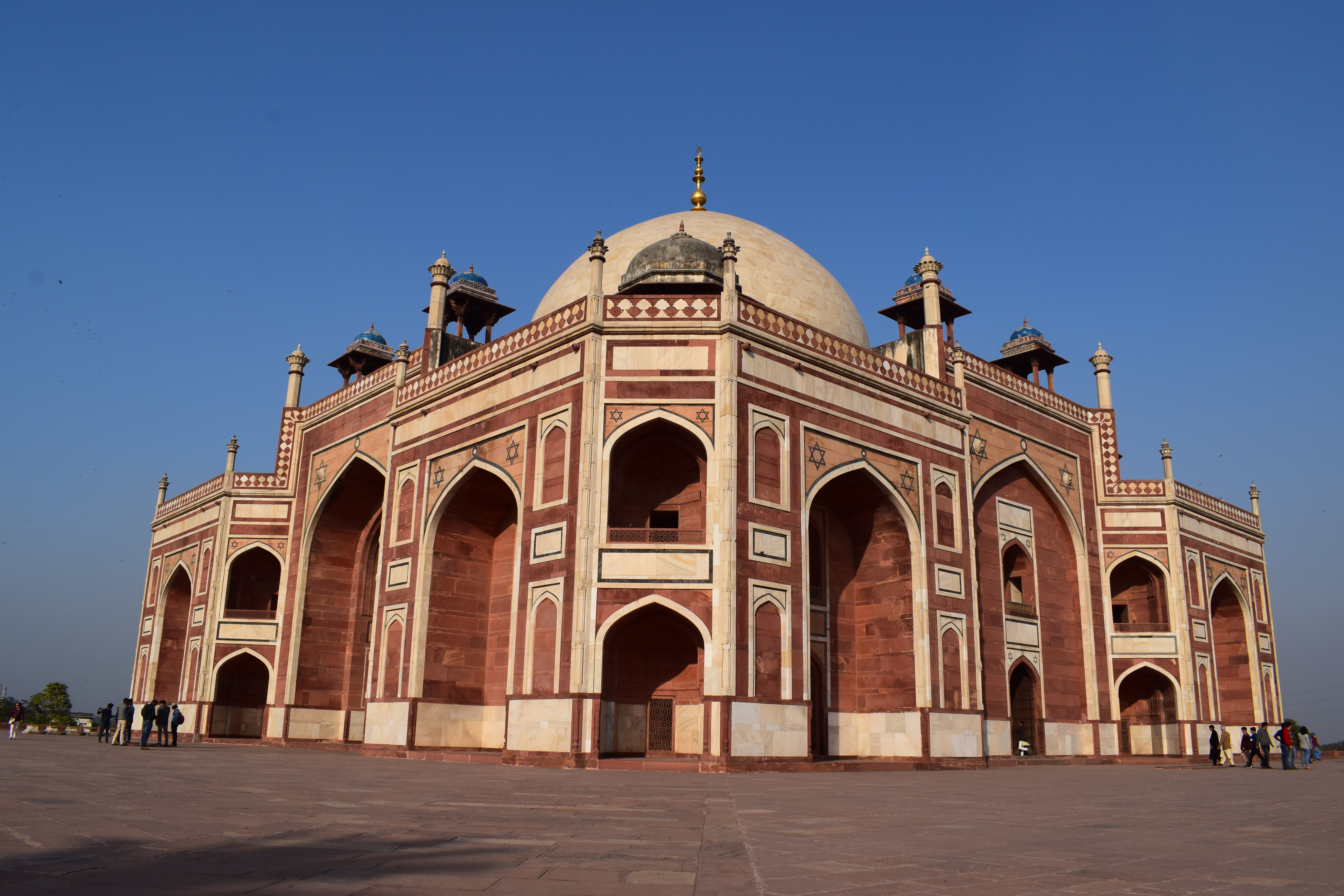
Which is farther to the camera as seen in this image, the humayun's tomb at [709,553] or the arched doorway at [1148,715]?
the arched doorway at [1148,715]

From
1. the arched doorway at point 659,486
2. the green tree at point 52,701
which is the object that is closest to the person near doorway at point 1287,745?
the arched doorway at point 659,486

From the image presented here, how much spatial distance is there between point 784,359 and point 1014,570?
33.7 feet

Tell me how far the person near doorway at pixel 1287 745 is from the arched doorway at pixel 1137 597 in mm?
5857

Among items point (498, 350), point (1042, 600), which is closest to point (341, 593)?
point (498, 350)

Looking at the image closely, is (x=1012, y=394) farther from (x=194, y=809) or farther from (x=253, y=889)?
(x=253, y=889)

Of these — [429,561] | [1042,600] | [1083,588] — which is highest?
[1083,588]

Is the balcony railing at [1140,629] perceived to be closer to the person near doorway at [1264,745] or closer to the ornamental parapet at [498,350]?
the person near doorway at [1264,745]

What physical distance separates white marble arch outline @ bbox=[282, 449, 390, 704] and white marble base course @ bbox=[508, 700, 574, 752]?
9.19 m

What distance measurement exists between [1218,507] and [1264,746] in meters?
10.3

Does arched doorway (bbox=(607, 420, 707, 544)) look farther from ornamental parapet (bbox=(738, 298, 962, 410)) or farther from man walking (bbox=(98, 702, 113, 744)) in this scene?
man walking (bbox=(98, 702, 113, 744))

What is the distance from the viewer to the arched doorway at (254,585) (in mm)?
27906

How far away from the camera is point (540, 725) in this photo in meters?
16.3

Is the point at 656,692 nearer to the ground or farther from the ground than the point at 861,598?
nearer to the ground

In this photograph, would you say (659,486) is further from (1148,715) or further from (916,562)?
(1148,715)
